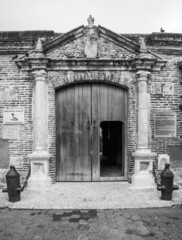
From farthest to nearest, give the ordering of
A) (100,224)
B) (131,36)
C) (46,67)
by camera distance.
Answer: (131,36)
(46,67)
(100,224)

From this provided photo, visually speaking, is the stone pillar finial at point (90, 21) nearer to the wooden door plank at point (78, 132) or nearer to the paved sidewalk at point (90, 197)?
the wooden door plank at point (78, 132)

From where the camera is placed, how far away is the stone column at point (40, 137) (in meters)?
6.03

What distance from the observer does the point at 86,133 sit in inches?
258

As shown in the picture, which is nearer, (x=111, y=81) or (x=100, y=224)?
(x=100, y=224)

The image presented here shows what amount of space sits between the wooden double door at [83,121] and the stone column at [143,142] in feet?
1.61

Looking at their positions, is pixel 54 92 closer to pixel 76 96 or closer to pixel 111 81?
pixel 76 96

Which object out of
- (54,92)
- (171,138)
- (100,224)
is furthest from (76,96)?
A: (100,224)

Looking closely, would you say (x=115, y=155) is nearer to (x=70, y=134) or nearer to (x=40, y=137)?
(x=70, y=134)

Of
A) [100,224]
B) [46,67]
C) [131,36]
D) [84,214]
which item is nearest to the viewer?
[100,224]

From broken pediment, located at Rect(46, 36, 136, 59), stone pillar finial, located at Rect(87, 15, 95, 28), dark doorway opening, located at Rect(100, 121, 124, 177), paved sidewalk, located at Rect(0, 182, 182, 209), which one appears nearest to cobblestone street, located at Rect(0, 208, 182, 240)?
paved sidewalk, located at Rect(0, 182, 182, 209)

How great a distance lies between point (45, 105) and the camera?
6.27 meters

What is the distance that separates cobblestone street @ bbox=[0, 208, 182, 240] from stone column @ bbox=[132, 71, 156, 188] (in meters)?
1.42

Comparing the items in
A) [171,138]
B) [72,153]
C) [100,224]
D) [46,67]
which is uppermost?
[46,67]

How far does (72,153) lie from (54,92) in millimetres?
1873
